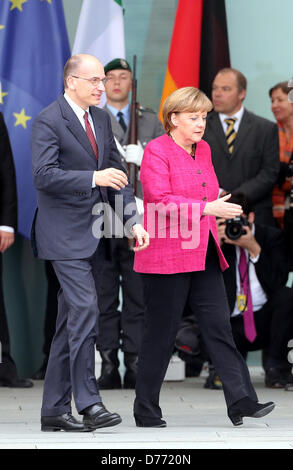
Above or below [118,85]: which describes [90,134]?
below

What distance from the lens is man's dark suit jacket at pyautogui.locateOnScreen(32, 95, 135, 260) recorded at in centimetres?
499

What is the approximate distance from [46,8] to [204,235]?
288 cm

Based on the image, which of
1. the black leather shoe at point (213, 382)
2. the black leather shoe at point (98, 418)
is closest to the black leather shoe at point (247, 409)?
the black leather shoe at point (98, 418)

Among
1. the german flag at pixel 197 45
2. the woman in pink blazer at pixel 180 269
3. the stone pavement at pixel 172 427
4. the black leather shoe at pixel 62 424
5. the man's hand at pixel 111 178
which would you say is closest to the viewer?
the stone pavement at pixel 172 427

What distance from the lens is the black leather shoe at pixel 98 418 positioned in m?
4.94

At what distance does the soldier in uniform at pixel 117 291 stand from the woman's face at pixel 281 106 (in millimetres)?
872

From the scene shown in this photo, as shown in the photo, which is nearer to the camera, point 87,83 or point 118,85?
point 87,83

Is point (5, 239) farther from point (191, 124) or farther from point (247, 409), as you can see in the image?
point (247, 409)

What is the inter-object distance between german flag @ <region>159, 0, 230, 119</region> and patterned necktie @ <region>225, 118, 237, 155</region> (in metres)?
0.47

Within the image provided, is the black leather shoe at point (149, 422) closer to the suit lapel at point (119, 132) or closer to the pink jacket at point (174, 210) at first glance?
the pink jacket at point (174, 210)

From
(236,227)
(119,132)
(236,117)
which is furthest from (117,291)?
(236,117)

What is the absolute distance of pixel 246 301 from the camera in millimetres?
6883

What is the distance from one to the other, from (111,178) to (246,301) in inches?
86.9
